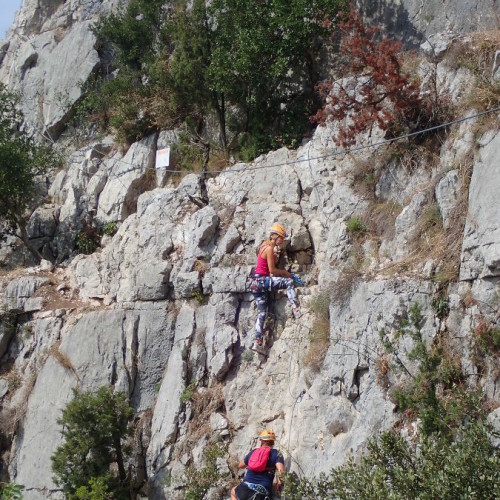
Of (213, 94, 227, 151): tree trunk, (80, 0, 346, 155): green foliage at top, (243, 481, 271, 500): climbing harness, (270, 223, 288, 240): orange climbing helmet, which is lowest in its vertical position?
(243, 481, 271, 500): climbing harness

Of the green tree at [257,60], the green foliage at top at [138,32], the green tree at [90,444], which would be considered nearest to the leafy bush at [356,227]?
the green tree at [257,60]

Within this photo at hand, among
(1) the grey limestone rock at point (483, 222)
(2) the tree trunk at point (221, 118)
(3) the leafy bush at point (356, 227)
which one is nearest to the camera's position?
(1) the grey limestone rock at point (483, 222)

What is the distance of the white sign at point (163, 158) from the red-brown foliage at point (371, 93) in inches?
210

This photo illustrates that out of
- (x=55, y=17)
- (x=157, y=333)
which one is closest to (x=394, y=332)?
(x=157, y=333)

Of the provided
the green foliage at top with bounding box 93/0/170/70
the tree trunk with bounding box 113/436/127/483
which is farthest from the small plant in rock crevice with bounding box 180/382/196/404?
the green foliage at top with bounding box 93/0/170/70

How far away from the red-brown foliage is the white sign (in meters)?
5.34

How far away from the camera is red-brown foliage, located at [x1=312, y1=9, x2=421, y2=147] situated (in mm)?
11625

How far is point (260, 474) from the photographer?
961 cm

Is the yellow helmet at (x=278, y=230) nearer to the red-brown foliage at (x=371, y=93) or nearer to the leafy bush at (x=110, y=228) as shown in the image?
the red-brown foliage at (x=371, y=93)

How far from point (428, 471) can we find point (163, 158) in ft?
39.8

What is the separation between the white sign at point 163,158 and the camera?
56.3 ft

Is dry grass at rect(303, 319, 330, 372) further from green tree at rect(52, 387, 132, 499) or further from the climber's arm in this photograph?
green tree at rect(52, 387, 132, 499)

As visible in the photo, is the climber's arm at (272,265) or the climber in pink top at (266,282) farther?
the climber's arm at (272,265)

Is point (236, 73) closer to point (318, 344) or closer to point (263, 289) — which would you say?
point (263, 289)
